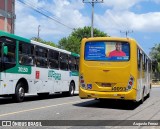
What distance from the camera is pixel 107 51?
16656mm

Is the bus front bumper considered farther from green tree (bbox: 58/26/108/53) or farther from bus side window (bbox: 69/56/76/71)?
green tree (bbox: 58/26/108/53)

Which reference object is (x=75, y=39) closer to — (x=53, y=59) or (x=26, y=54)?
(x=53, y=59)

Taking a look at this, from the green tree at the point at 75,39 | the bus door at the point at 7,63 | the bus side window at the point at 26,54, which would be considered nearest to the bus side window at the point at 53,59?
Answer: the bus side window at the point at 26,54

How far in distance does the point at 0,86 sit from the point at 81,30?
71.7 m

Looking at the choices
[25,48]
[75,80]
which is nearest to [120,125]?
[25,48]

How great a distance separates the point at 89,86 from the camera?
16672 millimetres

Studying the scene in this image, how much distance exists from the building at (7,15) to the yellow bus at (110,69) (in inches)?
758

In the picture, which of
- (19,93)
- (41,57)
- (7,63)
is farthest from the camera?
(41,57)

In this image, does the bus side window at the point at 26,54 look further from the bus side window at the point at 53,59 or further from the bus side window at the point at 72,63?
the bus side window at the point at 72,63

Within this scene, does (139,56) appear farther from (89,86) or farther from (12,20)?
(12,20)

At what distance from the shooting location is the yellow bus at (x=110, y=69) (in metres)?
16.2

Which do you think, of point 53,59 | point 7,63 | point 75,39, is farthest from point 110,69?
point 75,39

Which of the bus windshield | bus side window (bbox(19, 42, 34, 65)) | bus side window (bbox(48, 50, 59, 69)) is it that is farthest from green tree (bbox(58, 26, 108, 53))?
the bus windshield

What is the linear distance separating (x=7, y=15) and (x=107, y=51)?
20.4 metres
